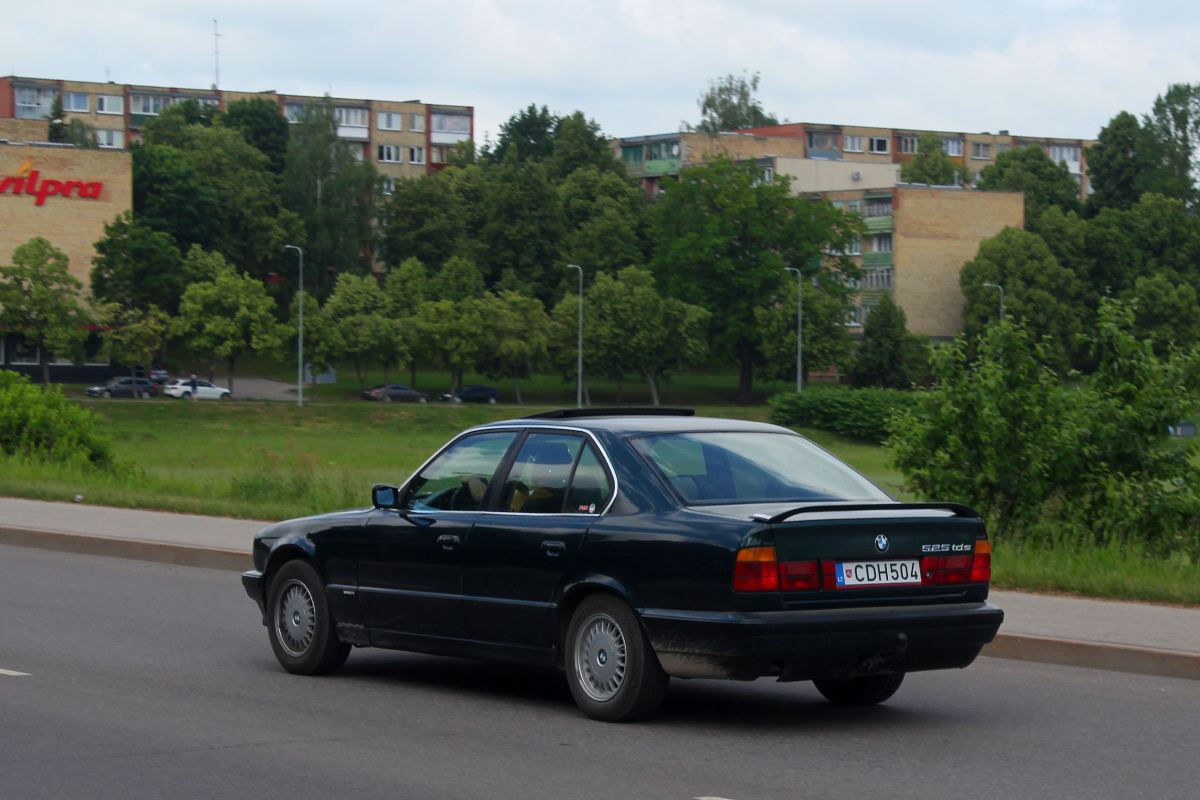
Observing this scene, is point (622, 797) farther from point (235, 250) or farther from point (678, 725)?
point (235, 250)

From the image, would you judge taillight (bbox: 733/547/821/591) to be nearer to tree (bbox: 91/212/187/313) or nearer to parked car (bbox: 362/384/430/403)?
parked car (bbox: 362/384/430/403)

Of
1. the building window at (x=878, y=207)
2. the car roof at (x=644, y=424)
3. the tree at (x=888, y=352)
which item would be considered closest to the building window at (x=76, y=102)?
the building window at (x=878, y=207)

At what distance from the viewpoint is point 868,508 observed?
288 inches

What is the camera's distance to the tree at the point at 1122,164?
359ft

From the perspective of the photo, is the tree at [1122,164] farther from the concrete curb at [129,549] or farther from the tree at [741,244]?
the concrete curb at [129,549]

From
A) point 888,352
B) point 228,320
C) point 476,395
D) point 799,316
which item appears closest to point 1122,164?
point 888,352

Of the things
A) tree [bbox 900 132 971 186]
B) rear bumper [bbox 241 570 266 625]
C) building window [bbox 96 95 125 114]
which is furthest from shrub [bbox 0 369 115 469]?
building window [bbox 96 95 125 114]

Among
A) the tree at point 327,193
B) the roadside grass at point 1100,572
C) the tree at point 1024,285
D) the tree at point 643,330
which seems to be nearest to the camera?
the roadside grass at point 1100,572

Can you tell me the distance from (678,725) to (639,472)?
1.27 meters

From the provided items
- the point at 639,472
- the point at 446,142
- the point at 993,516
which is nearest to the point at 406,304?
the point at 446,142

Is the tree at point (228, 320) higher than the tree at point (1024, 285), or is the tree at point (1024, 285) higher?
the tree at point (1024, 285)

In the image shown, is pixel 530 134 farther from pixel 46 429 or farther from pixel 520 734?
pixel 520 734

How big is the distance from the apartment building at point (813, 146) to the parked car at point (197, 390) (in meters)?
35.4

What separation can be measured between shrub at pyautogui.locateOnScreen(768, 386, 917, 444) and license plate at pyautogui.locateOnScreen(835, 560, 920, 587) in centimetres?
6499
